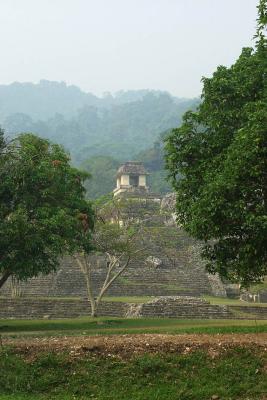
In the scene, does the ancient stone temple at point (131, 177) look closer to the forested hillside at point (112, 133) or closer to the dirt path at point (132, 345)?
the forested hillside at point (112, 133)

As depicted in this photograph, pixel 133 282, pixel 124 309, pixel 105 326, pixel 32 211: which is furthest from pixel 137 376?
pixel 133 282

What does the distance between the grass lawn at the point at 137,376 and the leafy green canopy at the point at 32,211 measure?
560 cm

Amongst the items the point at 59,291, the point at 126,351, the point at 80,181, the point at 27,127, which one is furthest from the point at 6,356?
the point at 27,127

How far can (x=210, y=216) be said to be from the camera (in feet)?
43.0

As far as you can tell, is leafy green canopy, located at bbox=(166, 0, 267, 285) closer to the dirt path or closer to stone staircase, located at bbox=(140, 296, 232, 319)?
the dirt path

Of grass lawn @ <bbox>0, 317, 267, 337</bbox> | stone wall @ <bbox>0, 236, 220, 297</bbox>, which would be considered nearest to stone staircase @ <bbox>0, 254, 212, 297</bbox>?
stone wall @ <bbox>0, 236, 220, 297</bbox>

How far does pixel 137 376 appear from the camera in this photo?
40.2 feet

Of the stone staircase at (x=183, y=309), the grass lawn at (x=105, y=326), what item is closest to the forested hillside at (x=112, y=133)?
the stone staircase at (x=183, y=309)

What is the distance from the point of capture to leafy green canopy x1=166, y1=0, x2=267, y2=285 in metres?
12.5

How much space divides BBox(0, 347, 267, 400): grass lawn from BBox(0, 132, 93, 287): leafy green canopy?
18.4 ft

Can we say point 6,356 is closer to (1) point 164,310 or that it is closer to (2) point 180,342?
(2) point 180,342

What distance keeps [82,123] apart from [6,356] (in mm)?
147731

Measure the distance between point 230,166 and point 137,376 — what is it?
4.86 m

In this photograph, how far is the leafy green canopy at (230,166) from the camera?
1253 cm
